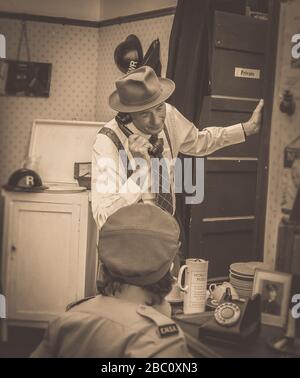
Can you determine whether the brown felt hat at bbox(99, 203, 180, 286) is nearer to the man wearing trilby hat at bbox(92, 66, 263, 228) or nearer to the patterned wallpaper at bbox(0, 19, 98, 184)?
the man wearing trilby hat at bbox(92, 66, 263, 228)

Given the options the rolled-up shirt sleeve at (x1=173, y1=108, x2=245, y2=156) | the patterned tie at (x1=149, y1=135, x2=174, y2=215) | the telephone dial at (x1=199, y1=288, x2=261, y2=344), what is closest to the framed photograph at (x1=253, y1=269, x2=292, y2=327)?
the telephone dial at (x1=199, y1=288, x2=261, y2=344)

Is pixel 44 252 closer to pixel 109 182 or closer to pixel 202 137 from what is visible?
pixel 109 182

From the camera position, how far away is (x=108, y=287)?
4.07 ft

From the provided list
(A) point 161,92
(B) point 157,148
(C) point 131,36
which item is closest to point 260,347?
(B) point 157,148

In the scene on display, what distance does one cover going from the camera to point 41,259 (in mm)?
2193

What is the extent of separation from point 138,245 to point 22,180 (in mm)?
869

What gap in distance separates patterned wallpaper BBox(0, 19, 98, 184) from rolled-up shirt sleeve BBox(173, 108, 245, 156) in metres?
0.37

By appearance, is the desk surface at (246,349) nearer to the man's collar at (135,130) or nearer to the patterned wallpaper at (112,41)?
the man's collar at (135,130)

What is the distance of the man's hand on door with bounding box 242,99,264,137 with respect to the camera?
A: 73.0 inches

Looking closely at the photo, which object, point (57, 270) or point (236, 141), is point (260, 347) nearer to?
point (236, 141)

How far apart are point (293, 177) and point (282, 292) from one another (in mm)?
388

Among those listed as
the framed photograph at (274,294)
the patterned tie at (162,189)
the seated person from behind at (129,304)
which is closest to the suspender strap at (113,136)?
the patterned tie at (162,189)

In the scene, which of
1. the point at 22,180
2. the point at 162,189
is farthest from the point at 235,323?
the point at 22,180

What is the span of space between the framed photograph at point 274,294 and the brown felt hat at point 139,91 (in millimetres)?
704
